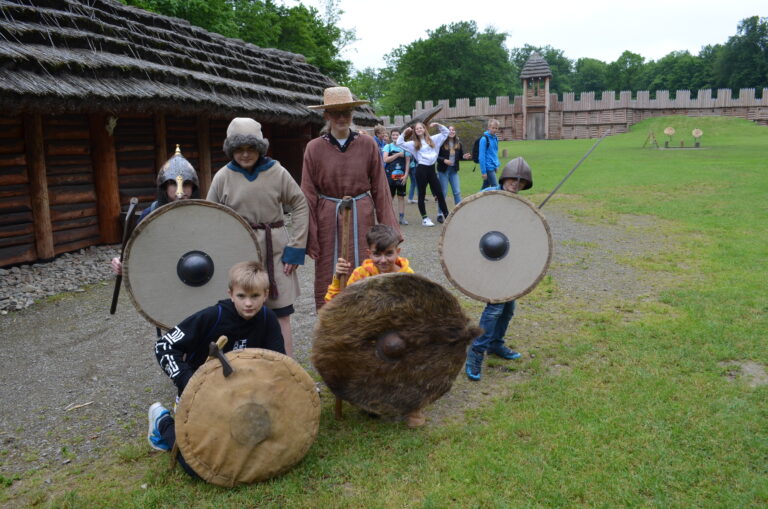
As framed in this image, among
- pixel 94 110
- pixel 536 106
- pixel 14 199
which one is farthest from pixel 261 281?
pixel 536 106

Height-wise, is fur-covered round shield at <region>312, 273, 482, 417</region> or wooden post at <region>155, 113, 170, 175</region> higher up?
wooden post at <region>155, 113, 170, 175</region>

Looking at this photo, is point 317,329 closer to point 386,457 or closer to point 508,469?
point 386,457

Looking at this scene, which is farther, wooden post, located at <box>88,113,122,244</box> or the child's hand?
wooden post, located at <box>88,113,122,244</box>

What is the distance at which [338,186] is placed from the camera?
13.3 feet

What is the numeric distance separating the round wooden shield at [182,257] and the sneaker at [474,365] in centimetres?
176

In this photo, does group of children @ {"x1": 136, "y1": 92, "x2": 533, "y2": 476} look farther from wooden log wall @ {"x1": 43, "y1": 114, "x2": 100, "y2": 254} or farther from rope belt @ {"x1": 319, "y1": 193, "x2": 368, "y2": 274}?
wooden log wall @ {"x1": 43, "y1": 114, "x2": 100, "y2": 254}

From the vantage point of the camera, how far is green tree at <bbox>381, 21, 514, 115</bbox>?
5675 centimetres

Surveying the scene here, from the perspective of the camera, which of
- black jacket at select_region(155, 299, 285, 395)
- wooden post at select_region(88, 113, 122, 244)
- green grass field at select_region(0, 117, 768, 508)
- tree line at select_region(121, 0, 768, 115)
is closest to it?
green grass field at select_region(0, 117, 768, 508)

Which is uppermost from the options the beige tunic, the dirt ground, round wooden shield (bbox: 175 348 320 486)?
the beige tunic

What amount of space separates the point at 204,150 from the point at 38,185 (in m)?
3.92

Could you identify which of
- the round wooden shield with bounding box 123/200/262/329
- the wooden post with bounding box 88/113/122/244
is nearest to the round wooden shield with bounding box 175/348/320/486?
the round wooden shield with bounding box 123/200/262/329

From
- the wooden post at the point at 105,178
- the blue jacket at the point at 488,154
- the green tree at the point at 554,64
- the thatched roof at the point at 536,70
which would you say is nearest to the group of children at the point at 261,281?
the wooden post at the point at 105,178

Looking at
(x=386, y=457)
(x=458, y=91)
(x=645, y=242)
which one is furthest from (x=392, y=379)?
(x=458, y=91)

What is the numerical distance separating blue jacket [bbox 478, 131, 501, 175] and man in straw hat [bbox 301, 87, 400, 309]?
6.72 metres
